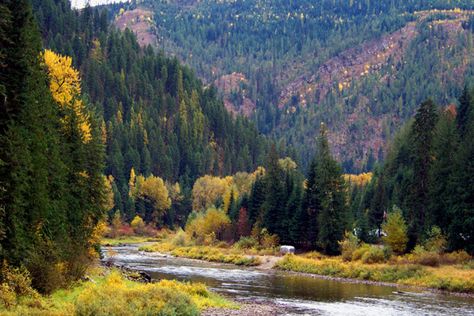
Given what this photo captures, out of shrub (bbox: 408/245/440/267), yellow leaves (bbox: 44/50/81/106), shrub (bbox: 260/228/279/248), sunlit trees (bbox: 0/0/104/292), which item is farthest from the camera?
shrub (bbox: 260/228/279/248)

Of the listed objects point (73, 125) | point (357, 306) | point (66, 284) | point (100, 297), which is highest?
point (73, 125)

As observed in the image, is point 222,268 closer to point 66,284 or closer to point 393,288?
point 393,288

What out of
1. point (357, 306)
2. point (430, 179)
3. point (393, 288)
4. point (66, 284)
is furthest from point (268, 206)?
point (66, 284)

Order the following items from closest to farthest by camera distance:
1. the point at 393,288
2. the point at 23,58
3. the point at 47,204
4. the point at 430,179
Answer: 1. the point at 23,58
2. the point at 47,204
3. the point at 393,288
4. the point at 430,179

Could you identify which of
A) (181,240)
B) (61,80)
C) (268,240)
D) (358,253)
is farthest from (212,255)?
(61,80)

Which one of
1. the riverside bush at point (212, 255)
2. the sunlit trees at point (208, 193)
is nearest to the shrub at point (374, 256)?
the riverside bush at point (212, 255)

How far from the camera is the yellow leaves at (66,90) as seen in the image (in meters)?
56.2

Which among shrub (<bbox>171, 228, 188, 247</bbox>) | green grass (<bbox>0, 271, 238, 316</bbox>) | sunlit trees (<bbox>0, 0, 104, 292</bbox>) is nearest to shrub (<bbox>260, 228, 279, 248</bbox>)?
shrub (<bbox>171, 228, 188, 247</bbox>)

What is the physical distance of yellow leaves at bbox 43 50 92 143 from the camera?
56.2 meters

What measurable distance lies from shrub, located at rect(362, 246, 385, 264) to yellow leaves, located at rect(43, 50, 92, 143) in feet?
135

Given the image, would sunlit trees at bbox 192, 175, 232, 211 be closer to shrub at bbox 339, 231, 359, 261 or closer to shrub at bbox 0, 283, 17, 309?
shrub at bbox 339, 231, 359, 261

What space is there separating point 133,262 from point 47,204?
5203cm

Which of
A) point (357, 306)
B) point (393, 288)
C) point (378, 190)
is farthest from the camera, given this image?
point (378, 190)

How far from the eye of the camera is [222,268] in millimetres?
90375
